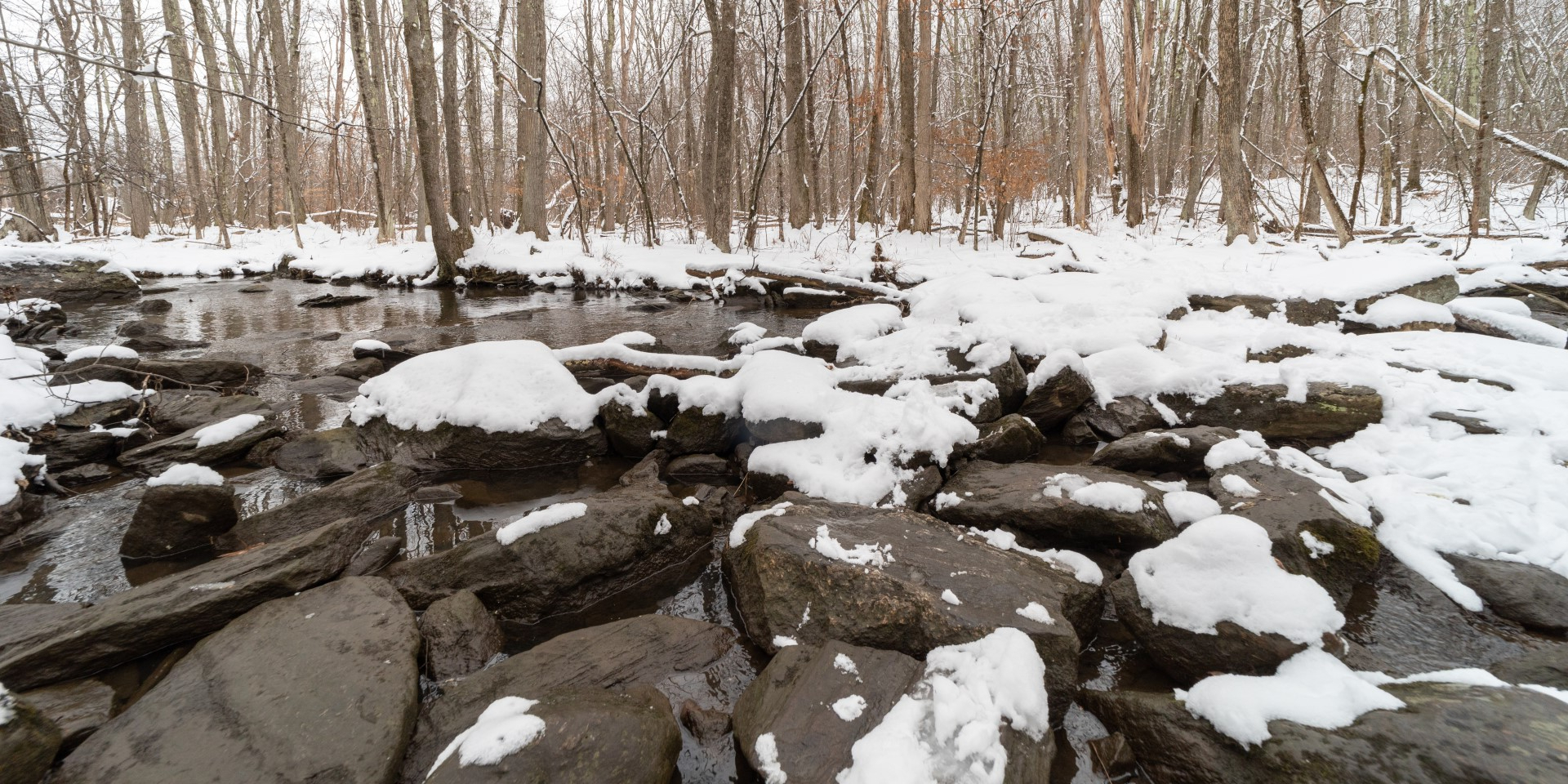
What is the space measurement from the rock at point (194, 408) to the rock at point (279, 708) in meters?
3.32

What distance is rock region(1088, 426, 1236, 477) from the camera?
379 centimetres

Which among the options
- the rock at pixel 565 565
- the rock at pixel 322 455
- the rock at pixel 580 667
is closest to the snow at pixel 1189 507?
the rock at pixel 580 667

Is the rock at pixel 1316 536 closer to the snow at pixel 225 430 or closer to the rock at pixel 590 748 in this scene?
the rock at pixel 590 748

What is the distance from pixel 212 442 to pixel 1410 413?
7835 mm

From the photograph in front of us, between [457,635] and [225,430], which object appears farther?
[225,430]

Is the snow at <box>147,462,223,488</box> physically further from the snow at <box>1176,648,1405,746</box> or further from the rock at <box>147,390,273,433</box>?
the snow at <box>1176,648,1405,746</box>

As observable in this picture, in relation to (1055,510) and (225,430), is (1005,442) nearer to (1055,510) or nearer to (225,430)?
(1055,510)

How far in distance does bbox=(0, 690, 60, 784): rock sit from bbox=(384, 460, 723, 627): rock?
3.74ft

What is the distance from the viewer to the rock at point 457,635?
2.49 meters

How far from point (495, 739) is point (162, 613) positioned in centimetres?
179

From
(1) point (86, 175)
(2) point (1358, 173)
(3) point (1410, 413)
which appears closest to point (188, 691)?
(1) point (86, 175)

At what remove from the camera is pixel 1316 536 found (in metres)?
2.87

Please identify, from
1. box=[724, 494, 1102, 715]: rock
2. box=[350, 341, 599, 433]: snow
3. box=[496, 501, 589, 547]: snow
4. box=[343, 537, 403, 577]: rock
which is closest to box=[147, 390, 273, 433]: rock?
box=[350, 341, 599, 433]: snow

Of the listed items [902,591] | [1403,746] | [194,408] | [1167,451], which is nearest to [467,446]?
[194,408]
